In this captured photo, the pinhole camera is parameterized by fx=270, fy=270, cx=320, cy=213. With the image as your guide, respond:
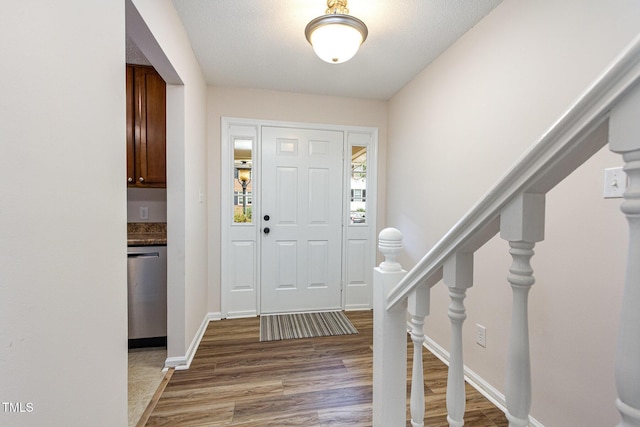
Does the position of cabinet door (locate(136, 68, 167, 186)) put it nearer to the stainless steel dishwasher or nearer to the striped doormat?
the stainless steel dishwasher

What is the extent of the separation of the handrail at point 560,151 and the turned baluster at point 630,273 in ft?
0.07

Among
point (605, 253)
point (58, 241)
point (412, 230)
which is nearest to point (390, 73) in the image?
point (412, 230)

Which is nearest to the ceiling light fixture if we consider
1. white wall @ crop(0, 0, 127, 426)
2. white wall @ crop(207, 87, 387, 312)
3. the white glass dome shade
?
the white glass dome shade

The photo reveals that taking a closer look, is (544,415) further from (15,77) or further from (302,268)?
(15,77)

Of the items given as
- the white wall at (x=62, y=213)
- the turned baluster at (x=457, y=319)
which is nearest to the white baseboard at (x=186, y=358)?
the white wall at (x=62, y=213)

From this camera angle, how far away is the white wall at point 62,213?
619 millimetres

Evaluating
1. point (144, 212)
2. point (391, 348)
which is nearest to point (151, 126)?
point (144, 212)

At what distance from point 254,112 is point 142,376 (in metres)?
2.44

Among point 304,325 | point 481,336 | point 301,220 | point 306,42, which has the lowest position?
point 304,325

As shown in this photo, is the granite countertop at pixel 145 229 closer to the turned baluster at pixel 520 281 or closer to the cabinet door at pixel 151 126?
the cabinet door at pixel 151 126

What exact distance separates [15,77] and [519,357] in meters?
1.25

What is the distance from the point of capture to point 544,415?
1360 mm

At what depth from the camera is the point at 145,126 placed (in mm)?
2266

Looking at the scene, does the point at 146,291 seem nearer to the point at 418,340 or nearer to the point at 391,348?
the point at 391,348
